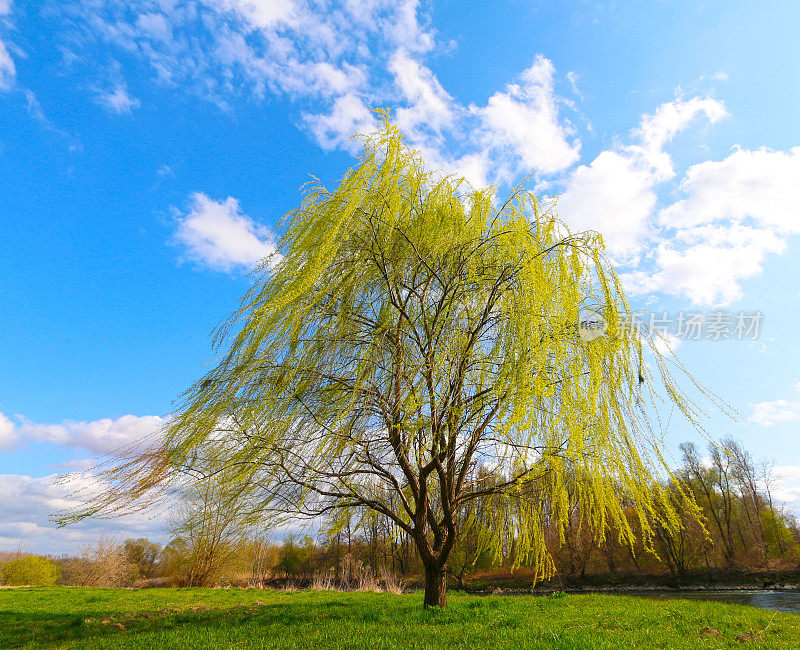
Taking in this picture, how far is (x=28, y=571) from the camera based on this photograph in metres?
24.8

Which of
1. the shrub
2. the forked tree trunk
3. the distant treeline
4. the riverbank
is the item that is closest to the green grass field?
the forked tree trunk

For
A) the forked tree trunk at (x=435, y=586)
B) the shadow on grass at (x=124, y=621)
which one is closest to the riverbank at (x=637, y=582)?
the shadow on grass at (x=124, y=621)

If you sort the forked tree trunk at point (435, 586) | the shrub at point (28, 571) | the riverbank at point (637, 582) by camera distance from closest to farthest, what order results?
the forked tree trunk at point (435, 586) → the riverbank at point (637, 582) → the shrub at point (28, 571)

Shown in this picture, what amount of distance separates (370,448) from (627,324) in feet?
12.6

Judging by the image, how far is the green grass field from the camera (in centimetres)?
483

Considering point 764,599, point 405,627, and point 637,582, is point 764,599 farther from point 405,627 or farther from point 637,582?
point 405,627

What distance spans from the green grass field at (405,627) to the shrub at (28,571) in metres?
22.1

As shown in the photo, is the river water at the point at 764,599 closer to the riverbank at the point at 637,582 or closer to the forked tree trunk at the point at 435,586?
the riverbank at the point at 637,582

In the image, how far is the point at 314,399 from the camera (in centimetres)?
596

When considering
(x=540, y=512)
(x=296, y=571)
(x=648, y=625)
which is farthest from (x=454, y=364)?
(x=296, y=571)

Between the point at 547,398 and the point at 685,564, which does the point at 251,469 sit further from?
the point at 685,564

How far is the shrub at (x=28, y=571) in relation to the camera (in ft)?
80.4

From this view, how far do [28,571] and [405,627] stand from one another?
30.5 m

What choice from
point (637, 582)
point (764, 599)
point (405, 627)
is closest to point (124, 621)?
point (405, 627)
